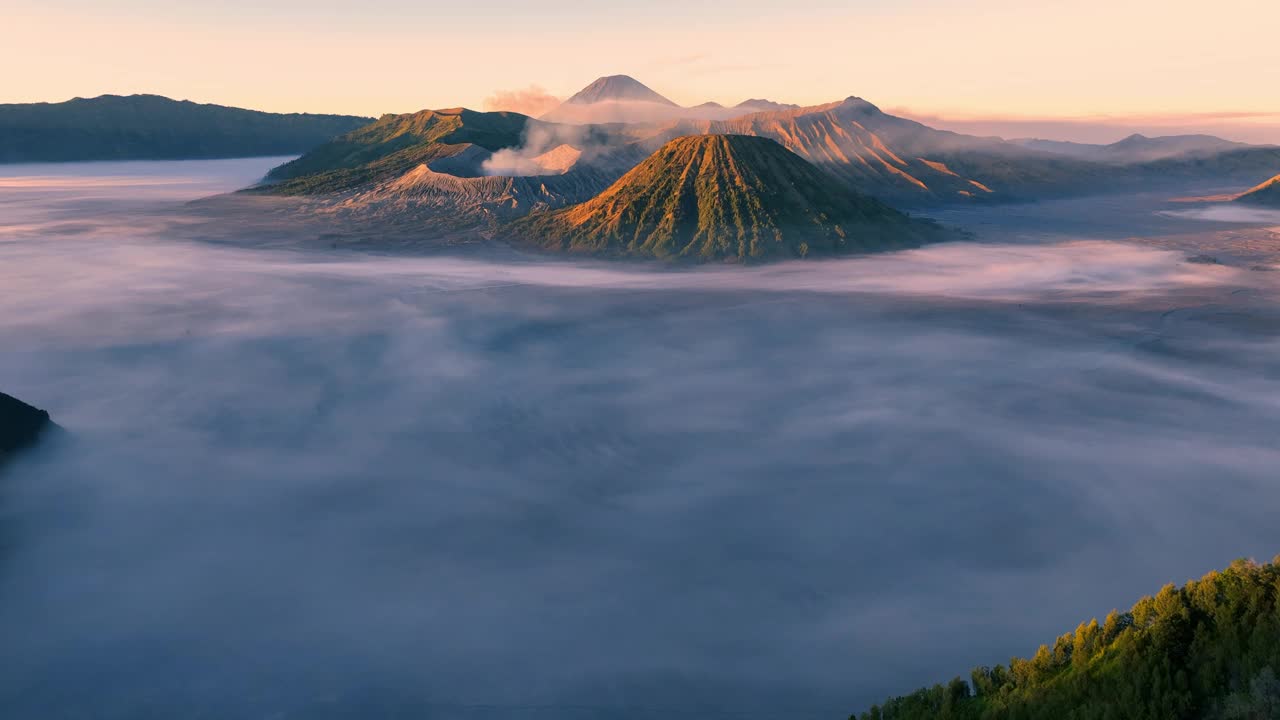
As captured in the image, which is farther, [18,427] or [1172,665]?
[18,427]

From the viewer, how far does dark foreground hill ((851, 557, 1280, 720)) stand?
22844 millimetres

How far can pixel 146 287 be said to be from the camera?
183m

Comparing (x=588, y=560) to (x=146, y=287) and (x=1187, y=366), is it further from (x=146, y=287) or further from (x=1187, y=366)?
(x=146, y=287)

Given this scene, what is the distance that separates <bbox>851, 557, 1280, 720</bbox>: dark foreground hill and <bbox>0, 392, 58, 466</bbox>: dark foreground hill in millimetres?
78088

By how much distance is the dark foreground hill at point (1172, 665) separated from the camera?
22.8m

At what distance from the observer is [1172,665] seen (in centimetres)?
2434

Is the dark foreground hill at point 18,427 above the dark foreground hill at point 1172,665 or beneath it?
beneath

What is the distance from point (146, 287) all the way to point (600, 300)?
98148mm

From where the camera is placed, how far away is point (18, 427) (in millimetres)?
76250

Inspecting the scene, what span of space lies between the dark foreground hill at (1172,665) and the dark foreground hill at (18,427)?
256ft

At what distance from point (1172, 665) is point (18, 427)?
8703 cm

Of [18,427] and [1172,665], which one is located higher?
[1172,665]

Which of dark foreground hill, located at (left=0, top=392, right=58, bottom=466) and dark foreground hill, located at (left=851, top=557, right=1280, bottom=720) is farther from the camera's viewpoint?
dark foreground hill, located at (left=0, top=392, right=58, bottom=466)

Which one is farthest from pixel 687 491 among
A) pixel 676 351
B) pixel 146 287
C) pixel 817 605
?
pixel 146 287
